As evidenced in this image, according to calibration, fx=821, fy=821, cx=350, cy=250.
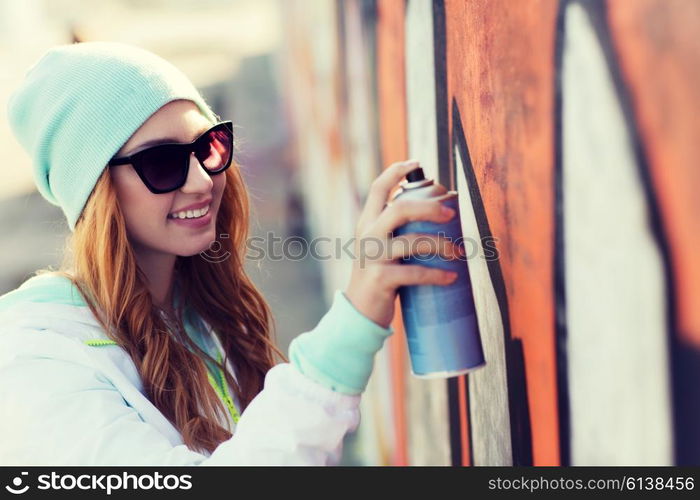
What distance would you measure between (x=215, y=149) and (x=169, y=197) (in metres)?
0.17

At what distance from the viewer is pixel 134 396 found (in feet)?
5.52

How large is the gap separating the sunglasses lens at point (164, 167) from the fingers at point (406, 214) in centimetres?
71

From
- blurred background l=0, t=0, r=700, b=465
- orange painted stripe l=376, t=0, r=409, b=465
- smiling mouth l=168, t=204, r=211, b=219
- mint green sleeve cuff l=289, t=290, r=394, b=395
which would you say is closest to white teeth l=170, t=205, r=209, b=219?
smiling mouth l=168, t=204, r=211, b=219

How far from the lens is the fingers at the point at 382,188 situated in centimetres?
136

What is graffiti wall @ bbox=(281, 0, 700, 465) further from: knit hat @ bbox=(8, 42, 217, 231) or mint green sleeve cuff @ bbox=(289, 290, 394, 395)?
knit hat @ bbox=(8, 42, 217, 231)

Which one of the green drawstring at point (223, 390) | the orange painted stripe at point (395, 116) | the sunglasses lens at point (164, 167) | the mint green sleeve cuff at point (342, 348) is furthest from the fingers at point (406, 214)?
the orange painted stripe at point (395, 116)

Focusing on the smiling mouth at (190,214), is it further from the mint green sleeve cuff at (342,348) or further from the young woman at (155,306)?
the mint green sleeve cuff at (342,348)

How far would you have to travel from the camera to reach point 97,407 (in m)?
1.50

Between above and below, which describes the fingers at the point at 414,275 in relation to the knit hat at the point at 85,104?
below

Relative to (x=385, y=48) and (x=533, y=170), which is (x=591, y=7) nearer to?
(x=533, y=170)

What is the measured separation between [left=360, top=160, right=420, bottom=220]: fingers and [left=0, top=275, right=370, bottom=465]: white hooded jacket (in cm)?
15
